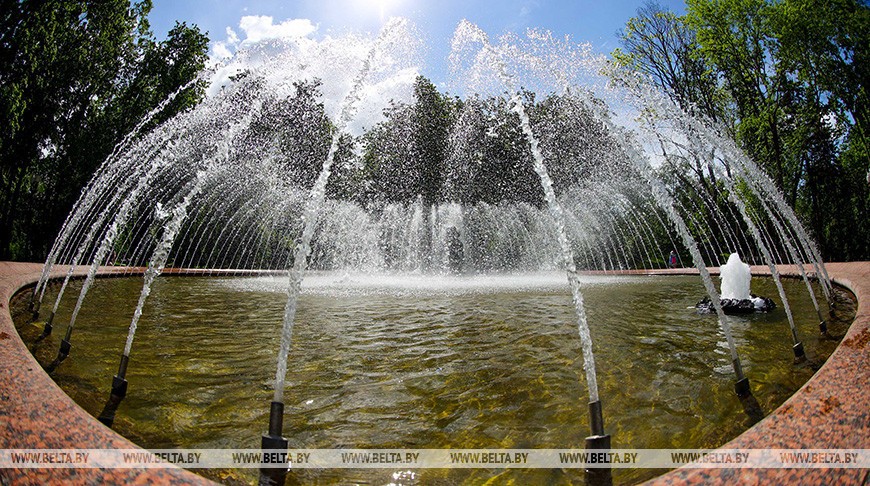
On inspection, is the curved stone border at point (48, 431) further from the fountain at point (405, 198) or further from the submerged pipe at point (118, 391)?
the fountain at point (405, 198)

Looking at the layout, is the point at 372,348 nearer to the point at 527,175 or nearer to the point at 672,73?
the point at 672,73

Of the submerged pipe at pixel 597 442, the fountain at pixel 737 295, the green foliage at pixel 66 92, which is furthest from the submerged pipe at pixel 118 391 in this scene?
the green foliage at pixel 66 92

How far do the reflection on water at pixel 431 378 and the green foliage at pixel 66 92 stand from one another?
15487mm

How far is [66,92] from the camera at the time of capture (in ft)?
67.3

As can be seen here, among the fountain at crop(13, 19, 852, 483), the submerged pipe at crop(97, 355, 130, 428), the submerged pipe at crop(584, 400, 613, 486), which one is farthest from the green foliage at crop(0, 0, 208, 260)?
the submerged pipe at crop(584, 400, 613, 486)

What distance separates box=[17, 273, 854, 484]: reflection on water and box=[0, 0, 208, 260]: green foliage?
1549 cm

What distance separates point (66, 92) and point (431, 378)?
2484cm

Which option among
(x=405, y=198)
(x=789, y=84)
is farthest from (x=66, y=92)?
(x=789, y=84)

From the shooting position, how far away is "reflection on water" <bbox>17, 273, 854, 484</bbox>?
2865 millimetres

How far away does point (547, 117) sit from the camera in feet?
106

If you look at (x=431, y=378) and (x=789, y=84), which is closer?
(x=431, y=378)

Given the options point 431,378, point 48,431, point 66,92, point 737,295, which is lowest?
point 431,378

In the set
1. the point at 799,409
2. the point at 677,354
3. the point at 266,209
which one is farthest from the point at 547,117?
the point at 799,409

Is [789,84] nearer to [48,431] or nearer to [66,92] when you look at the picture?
[48,431]
